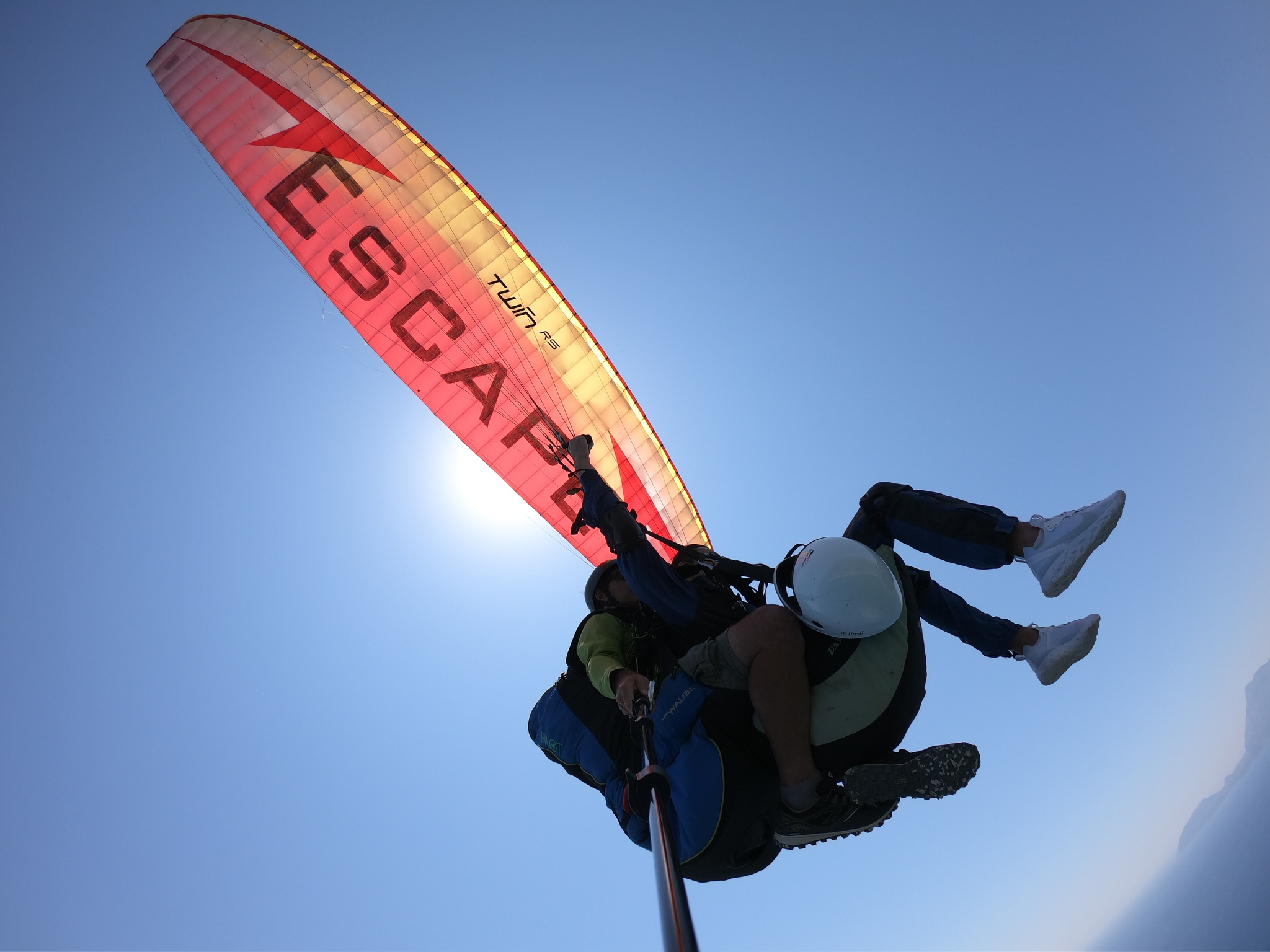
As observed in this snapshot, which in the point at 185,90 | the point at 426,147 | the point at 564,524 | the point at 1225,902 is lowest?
the point at 1225,902

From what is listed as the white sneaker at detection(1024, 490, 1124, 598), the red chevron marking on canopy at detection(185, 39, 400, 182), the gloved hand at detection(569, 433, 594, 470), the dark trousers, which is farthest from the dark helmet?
the red chevron marking on canopy at detection(185, 39, 400, 182)

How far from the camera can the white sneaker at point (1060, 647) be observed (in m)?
3.33

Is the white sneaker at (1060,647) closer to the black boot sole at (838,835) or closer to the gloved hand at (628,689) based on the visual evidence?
the black boot sole at (838,835)

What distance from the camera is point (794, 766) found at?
103 inches

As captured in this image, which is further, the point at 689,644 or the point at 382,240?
the point at 382,240

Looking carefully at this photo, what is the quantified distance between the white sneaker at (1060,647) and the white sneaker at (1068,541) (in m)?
0.57

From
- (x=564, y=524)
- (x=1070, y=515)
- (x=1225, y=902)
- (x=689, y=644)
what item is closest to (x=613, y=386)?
(x=564, y=524)

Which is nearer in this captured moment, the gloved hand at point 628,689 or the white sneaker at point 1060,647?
the gloved hand at point 628,689

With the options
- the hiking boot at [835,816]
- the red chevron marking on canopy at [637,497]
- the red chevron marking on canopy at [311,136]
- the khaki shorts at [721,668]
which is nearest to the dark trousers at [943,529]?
the khaki shorts at [721,668]

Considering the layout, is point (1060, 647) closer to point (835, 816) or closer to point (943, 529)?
point (943, 529)

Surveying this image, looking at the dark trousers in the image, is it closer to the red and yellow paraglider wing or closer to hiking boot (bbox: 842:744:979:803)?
hiking boot (bbox: 842:744:979:803)

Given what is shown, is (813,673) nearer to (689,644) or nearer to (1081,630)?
(689,644)

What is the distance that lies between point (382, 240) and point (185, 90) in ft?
9.38

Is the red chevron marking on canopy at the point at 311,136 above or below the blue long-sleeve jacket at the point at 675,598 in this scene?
above
